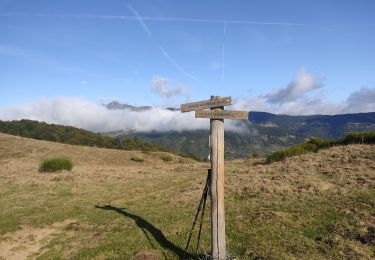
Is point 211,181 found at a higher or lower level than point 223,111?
lower

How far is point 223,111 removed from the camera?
12.7 meters

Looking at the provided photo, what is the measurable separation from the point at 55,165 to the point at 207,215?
94.5 ft

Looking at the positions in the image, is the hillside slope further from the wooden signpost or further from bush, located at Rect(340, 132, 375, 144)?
bush, located at Rect(340, 132, 375, 144)

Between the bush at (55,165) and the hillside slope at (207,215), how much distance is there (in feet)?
31.3

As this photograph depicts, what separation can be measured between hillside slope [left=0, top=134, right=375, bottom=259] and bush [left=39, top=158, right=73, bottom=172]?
9526 mm

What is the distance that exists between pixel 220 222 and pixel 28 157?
5292cm

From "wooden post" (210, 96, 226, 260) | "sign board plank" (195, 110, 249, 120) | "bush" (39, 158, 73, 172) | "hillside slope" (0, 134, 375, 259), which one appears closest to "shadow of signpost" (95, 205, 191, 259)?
"hillside slope" (0, 134, 375, 259)

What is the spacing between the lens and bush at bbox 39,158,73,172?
42312 millimetres

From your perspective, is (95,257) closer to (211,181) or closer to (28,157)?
(211,181)

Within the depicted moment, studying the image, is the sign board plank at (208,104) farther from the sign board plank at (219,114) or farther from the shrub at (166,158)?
the shrub at (166,158)

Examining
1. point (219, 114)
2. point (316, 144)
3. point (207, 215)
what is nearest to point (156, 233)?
point (207, 215)

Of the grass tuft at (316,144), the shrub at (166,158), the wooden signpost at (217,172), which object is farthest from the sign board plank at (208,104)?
the shrub at (166,158)

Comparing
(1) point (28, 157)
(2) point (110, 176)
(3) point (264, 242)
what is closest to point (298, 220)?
(3) point (264, 242)

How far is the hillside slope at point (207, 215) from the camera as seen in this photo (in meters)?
14.2
